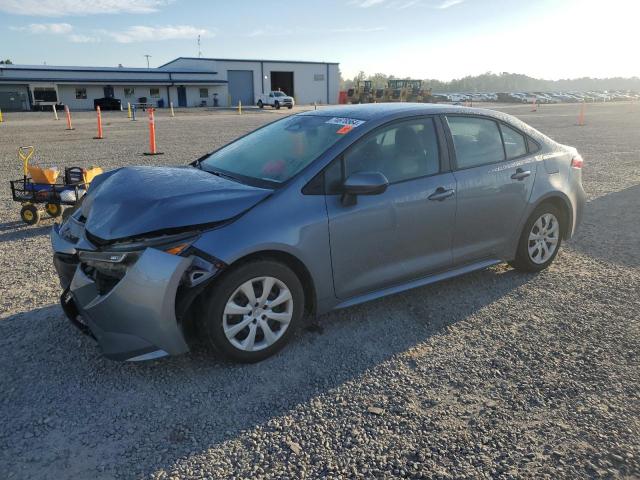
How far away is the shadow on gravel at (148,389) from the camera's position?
264 centimetres

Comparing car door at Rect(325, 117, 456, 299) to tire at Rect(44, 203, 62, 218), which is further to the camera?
tire at Rect(44, 203, 62, 218)

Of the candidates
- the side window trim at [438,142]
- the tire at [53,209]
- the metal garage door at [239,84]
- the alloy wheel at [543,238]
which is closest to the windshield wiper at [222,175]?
the side window trim at [438,142]

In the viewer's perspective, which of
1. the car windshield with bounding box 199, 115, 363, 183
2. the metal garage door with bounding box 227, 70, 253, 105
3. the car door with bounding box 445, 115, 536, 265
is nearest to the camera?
the car windshield with bounding box 199, 115, 363, 183

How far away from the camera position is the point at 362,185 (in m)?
3.51

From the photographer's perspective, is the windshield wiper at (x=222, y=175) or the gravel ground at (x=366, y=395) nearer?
the gravel ground at (x=366, y=395)

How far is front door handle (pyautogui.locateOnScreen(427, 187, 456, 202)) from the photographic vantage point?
407 cm

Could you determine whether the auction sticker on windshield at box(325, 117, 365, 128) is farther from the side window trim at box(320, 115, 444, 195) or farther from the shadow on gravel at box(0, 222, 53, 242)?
the shadow on gravel at box(0, 222, 53, 242)

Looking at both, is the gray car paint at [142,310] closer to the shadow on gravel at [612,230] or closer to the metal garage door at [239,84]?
the shadow on gravel at [612,230]

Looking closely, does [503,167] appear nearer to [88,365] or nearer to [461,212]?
[461,212]

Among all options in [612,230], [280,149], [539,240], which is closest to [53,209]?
[280,149]

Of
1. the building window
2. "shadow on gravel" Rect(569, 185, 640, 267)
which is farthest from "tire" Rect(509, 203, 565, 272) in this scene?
the building window

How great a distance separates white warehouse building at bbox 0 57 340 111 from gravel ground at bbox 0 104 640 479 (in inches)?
2252

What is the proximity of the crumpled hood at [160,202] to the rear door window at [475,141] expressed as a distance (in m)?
1.87

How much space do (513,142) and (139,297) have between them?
Answer: 12.0 ft
